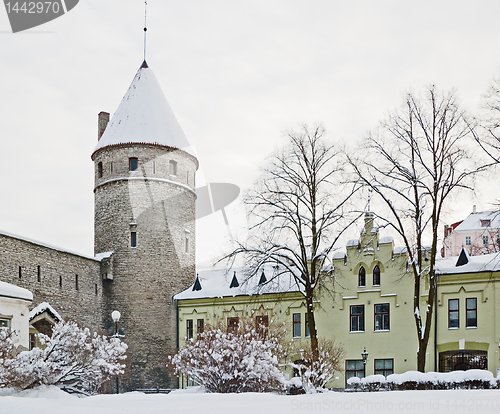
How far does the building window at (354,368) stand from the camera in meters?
29.6

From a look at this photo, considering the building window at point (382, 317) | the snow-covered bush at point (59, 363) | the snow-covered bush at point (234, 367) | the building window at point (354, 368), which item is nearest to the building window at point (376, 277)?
the building window at point (382, 317)

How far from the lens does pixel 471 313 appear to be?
2783 cm

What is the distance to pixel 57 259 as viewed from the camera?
98.5ft

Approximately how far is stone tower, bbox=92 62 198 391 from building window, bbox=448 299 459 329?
14687mm

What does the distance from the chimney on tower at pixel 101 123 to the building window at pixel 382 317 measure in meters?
19.4

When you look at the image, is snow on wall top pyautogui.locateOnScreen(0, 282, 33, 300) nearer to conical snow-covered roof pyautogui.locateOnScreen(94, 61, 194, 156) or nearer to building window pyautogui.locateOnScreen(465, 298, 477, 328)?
conical snow-covered roof pyautogui.locateOnScreen(94, 61, 194, 156)

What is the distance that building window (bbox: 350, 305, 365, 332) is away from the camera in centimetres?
3022

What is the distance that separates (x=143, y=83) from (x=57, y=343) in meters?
24.1

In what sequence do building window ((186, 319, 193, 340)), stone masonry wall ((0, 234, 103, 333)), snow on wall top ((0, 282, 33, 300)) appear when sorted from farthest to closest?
building window ((186, 319, 193, 340)) < stone masonry wall ((0, 234, 103, 333)) < snow on wall top ((0, 282, 33, 300))

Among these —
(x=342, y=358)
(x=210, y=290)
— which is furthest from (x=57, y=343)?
(x=210, y=290)

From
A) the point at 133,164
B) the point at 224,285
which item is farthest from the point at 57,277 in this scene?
the point at 224,285

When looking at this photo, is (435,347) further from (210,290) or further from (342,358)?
(210,290)

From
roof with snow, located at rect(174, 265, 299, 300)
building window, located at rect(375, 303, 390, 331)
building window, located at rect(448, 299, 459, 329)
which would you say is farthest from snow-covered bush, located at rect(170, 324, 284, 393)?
roof with snow, located at rect(174, 265, 299, 300)

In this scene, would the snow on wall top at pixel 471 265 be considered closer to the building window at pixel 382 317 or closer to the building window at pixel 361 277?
the building window at pixel 382 317
